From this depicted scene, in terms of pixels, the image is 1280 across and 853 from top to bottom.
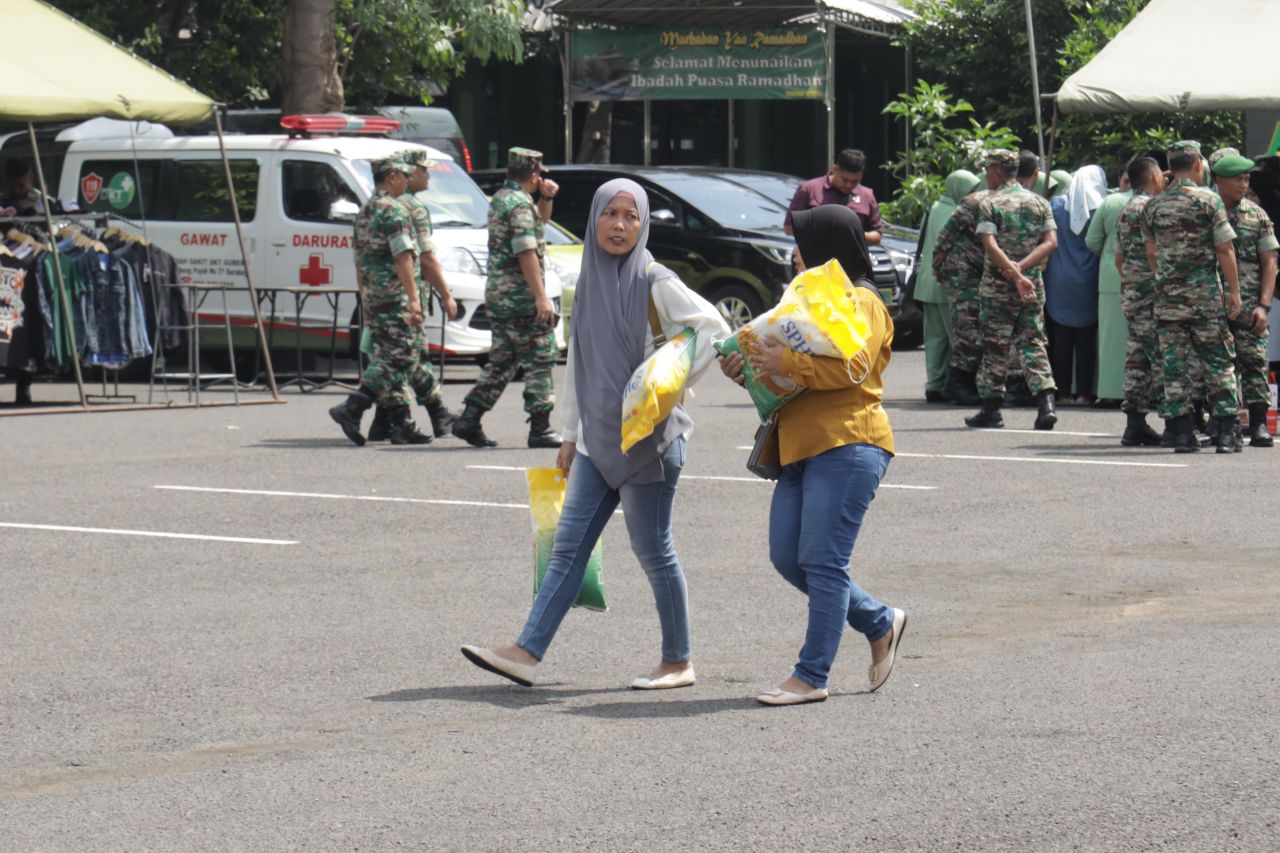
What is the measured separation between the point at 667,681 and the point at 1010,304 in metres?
8.07

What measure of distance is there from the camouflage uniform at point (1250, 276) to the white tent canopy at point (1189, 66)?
2014 millimetres

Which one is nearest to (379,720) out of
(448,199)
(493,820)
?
(493,820)

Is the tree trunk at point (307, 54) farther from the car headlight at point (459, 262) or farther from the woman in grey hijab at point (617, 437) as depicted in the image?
the woman in grey hijab at point (617, 437)

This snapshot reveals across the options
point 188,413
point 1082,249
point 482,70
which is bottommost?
point 188,413

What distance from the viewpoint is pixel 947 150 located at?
2428 centimetres

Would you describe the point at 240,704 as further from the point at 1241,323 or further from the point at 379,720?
the point at 1241,323

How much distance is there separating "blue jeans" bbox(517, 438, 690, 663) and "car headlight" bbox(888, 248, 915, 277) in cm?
1426

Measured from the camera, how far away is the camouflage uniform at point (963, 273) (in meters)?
14.7

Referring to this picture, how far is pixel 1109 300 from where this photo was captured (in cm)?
1524

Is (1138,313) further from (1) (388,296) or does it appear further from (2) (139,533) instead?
(2) (139,533)

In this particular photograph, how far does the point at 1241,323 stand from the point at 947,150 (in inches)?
460

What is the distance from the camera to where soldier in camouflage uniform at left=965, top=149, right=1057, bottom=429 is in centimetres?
1404

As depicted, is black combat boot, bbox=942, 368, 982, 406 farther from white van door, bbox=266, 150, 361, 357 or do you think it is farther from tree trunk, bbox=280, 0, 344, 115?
tree trunk, bbox=280, 0, 344, 115

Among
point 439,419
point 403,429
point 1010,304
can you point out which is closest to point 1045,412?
point 1010,304
